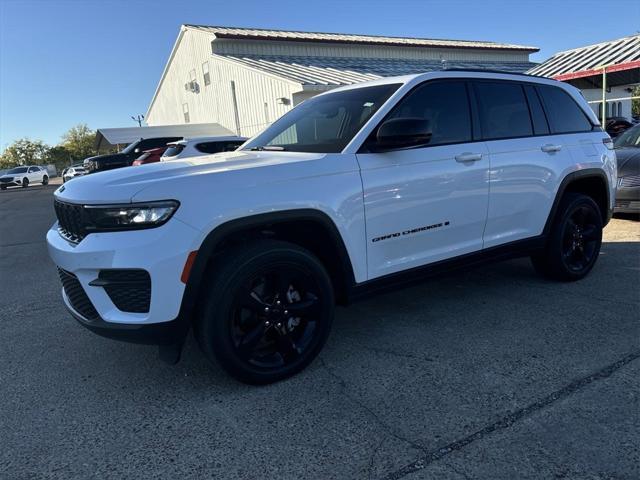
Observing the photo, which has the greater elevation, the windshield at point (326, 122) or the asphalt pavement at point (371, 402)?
the windshield at point (326, 122)

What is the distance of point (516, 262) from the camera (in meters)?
5.73

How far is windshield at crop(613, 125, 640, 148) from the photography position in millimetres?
8461

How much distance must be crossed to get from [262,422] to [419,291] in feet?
8.26

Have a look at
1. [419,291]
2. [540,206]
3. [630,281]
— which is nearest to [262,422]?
[419,291]

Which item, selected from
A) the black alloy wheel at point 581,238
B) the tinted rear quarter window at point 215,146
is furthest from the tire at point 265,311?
the tinted rear quarter window at point 215,146

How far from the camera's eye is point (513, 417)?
2629 mm

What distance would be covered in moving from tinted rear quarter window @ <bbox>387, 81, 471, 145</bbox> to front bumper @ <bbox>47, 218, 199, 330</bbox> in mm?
1828

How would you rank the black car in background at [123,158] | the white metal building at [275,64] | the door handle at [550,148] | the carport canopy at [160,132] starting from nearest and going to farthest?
the door handle at [550,148] < the black car in background at [123,158] < the white metal building at [275,64] < the carport canopy at [160,132]

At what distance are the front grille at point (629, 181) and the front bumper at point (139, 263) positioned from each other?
7.10 m

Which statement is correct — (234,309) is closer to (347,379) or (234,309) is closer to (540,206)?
(347,379)

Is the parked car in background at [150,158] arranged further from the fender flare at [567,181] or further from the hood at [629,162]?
the fender flare at [567,181]

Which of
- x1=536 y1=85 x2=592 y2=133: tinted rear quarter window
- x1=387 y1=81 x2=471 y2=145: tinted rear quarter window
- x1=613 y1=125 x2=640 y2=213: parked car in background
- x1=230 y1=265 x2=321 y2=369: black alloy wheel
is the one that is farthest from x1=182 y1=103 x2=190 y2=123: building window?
x1=230 y1=265 x2=321 y2=369: black alloy wheel

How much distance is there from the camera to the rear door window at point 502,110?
4.06 meters

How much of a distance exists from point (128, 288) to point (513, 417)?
2137mm
